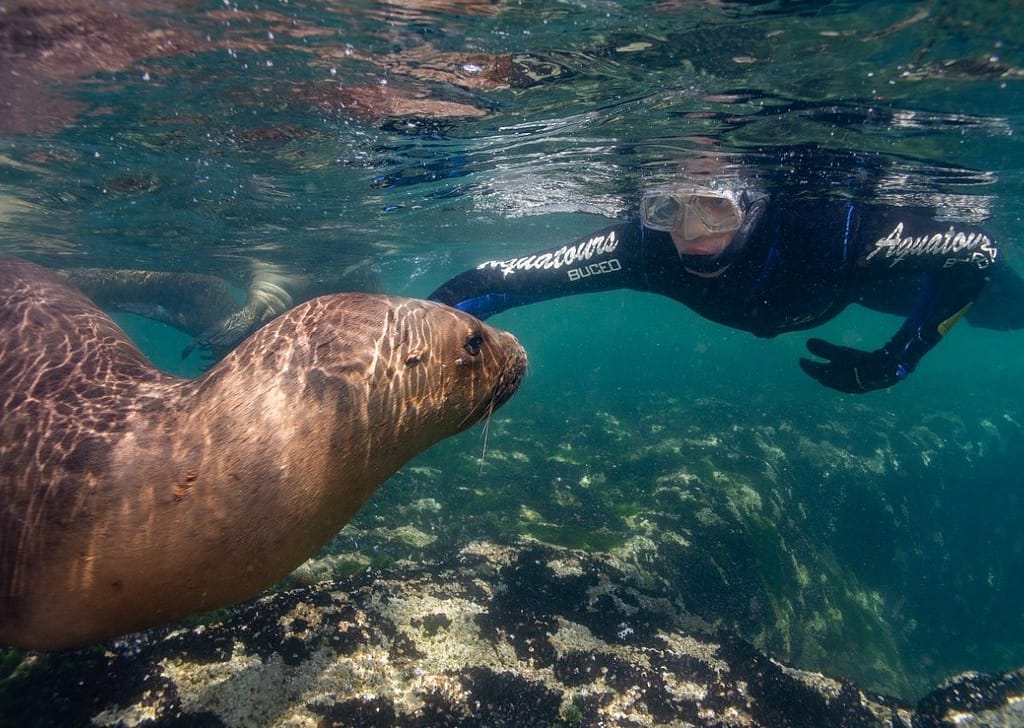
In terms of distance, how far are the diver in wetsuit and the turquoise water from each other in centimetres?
191

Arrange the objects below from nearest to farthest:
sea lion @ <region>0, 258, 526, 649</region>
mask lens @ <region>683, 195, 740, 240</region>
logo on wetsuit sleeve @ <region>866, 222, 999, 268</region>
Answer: sea lion @ <region>0, 258, 526, 649</region>, logo on wetsuit sleeve @ <region>866, 222, 999, 268</region>, mask lens @ <region>683, 195, 740, 240</region>

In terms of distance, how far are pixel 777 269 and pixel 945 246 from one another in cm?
158

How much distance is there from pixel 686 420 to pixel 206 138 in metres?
14.6

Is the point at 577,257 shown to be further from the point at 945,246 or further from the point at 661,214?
the point at 945,246

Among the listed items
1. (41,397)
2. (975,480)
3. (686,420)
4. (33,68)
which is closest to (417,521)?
(41,397)

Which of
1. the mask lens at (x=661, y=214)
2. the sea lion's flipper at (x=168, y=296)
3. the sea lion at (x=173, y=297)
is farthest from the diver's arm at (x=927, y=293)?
the sea lion's flipper at (x=168, y=296)

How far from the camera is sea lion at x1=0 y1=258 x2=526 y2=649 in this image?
2352mm

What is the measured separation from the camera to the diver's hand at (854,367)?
519cm

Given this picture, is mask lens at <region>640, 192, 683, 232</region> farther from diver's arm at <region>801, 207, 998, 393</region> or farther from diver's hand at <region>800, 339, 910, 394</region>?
diver's hand at <region>800, 339, 910, 394</region>

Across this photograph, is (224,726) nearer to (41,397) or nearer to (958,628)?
(41,397)

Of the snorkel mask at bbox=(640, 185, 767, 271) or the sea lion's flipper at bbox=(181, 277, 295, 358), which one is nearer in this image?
the snorkel mask at bbox=(640, 185, 767, 271)

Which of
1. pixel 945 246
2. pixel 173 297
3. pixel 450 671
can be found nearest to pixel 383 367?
pixel 450 671

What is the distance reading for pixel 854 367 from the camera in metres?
5.22

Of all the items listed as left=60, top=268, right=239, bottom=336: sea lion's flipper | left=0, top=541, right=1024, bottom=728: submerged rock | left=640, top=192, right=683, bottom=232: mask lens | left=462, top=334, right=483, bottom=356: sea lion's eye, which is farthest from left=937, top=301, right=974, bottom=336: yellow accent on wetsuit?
left=60, top=268, right=239, bottom=336: sea lion's flipper
